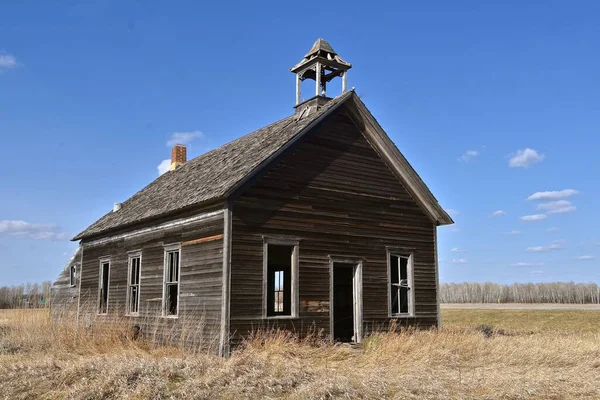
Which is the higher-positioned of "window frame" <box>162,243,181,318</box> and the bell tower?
the bell tower

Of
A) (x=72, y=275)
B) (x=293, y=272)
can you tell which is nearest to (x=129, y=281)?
(x=293, y=272)

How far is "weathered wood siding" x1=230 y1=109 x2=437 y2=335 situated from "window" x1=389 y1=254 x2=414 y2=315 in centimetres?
24

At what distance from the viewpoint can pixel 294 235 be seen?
14875mm

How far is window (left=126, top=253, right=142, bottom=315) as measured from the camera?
17.7 meters

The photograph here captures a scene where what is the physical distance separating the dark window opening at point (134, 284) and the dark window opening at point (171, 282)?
1.92m

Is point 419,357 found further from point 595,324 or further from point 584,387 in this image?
point 595,324

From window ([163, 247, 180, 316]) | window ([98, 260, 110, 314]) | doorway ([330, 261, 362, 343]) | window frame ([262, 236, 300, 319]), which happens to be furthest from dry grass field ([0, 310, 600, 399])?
window ([98, 260, 110, 314])

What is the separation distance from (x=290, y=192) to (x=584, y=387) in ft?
25.8

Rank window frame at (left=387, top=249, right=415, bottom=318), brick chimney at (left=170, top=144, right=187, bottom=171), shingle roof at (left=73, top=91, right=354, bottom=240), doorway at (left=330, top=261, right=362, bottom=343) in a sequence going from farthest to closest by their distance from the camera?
brick chimney at (left=170, top=144, right=187, bottom=171) → doorway at (left=330, top=261, right=362, bottom=343) → window frame at (left=387, top=249, right=415, bottom=318) → shingle roof at (left=73, top=91, right=354, bottom=240)

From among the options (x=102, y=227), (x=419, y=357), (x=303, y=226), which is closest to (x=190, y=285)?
(x=303, y=226)

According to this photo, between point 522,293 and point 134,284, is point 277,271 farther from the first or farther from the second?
point 522,293

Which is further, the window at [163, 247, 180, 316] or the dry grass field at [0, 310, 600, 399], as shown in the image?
the window at [163, 247, 180, 316]

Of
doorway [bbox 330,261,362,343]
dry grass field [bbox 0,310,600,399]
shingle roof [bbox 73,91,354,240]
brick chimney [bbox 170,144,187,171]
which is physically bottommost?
dry grass field [bbox 0,310,600,399]

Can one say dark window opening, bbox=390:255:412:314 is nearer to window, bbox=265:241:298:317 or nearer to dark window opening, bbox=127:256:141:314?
window, bbox=265:241:298:317
